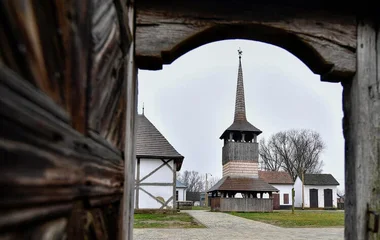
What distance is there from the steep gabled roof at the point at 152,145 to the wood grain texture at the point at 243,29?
16.8 m

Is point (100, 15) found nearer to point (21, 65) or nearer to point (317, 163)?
point (21, 65)

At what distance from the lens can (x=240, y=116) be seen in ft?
103

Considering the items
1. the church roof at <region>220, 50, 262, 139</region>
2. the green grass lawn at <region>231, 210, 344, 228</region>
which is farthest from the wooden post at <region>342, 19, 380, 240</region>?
the church roof at <region>220, 50, 262, 139</region>

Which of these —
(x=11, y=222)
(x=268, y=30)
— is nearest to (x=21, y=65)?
(x=11, y=222)

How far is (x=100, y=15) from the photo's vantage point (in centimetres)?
123

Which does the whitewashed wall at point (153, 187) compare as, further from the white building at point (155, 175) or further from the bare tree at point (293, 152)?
the bare tree at point (293, 152)

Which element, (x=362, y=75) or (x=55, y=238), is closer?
(x=55, y=238)

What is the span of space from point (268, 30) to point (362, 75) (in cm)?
58

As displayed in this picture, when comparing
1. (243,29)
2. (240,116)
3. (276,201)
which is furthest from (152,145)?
(276,201)

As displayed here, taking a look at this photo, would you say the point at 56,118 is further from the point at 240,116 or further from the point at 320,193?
the point at 320,193

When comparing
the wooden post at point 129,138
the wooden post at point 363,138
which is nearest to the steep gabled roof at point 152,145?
the wooden post at point 129,138

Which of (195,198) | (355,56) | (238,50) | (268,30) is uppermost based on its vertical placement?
(238,50)

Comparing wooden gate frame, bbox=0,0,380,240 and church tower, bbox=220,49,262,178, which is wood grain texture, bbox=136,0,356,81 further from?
church tower, bbox=220,49,262,178

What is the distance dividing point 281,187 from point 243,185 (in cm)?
1967
